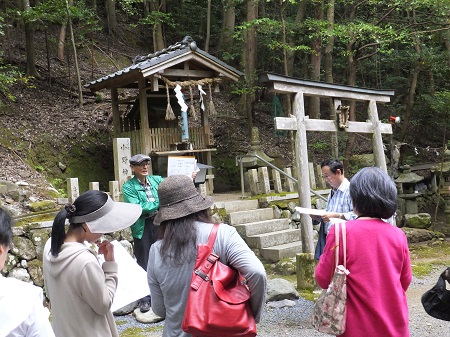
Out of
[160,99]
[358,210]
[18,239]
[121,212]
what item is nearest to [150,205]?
[18,239]

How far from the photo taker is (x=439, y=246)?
1027 centimetres

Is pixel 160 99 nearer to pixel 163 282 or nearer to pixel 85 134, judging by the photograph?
pixel 85 134

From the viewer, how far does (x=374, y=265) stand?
2.35 metres

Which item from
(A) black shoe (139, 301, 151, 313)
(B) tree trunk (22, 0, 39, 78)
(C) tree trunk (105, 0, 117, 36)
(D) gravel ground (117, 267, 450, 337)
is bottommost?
(D) gravel ground (117, 267, 450, 337)

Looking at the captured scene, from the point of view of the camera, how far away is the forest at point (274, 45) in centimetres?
1243

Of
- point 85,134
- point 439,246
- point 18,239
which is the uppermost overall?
point 85,134

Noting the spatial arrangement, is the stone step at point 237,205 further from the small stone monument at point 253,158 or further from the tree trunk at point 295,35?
the tree trunk at point 295,35

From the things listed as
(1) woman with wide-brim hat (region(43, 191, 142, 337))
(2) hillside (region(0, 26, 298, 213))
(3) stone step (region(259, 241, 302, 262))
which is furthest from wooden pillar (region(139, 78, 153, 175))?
(1) woman with wide-brim hat (region(43, 191, 142, 337))

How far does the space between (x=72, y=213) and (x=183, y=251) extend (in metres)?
0.63

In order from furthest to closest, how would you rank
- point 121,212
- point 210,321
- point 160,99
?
1. point 160,99
2. point 121,212
3. point 210,321

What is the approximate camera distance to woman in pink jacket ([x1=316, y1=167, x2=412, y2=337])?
92.3 inches

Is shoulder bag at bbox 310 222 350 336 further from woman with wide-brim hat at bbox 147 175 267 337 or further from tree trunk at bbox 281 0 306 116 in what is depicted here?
tree trunk at bbox 281 0 306 116

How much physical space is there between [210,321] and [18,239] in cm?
484

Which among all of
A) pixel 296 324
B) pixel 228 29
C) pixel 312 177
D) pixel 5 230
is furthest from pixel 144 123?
pixel 228 29
